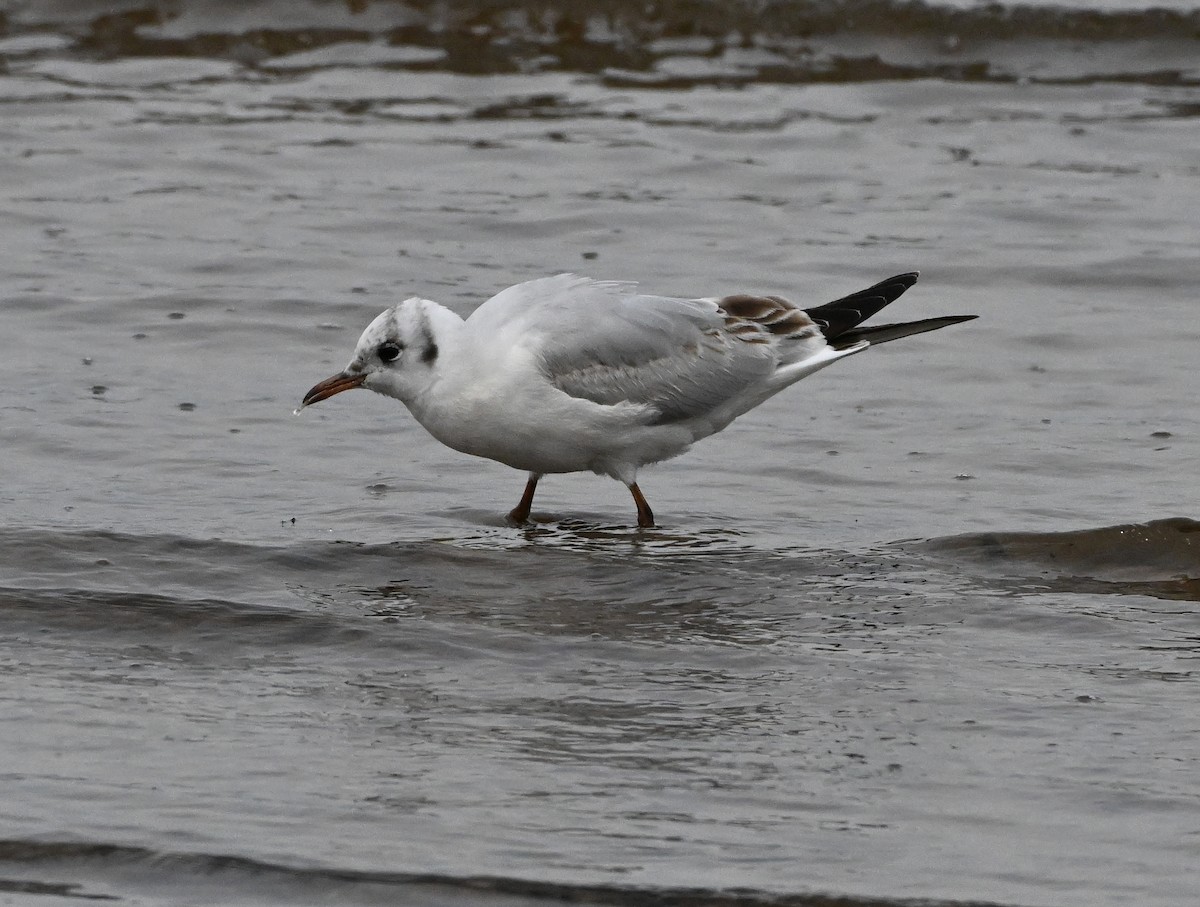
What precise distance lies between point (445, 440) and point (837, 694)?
7.15 ft

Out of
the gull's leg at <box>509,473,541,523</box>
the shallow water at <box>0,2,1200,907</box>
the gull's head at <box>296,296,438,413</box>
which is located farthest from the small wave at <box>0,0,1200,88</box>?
the gull's head at <box>296,296,438,413</box>

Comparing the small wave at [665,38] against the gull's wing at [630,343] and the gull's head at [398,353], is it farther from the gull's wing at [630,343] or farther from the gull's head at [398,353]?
the gull's head at [398,353]

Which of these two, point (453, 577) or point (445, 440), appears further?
point (445, 440)

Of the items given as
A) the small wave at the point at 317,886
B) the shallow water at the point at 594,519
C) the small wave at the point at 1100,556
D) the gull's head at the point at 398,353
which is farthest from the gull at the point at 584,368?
the small wave at the point at 317,886

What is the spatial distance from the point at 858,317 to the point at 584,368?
131 centimetres

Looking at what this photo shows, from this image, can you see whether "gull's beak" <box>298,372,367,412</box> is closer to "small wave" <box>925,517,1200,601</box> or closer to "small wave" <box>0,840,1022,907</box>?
"small wave" <box>925,517,1200,601</box>

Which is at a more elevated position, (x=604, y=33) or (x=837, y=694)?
(x=604, y=33)

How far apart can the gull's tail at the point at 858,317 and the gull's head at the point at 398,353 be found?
1.68 m

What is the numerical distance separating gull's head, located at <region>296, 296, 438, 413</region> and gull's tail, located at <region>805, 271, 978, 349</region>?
1.68 meters

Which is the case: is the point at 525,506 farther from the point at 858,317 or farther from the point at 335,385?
the point at 858,317

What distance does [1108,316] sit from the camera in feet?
30.8

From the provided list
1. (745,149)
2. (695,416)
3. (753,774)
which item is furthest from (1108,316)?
(753,774)

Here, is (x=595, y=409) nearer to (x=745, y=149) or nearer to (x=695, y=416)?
(x=695, y=416)

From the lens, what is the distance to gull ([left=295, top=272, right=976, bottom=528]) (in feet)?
22.8
